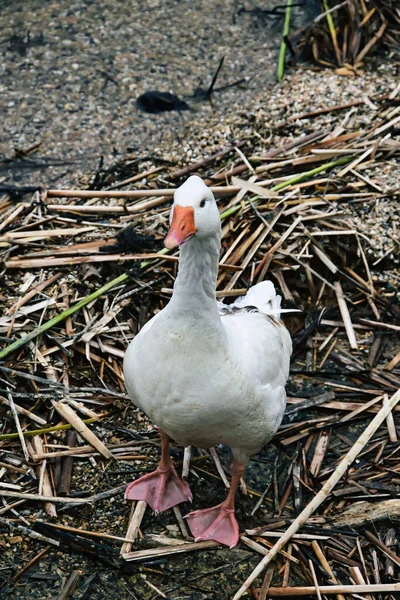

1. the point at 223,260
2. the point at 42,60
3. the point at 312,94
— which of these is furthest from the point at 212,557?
the point at 42,60

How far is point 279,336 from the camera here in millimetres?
4098

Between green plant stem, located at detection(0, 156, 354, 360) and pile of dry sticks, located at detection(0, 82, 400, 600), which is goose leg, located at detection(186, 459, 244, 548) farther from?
green plant stem, located at detection(0, 156, 354, 360)

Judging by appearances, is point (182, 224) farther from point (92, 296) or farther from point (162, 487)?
point (92, 296)

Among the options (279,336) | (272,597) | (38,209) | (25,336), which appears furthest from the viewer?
(38,209)

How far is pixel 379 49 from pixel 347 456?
13.8ft

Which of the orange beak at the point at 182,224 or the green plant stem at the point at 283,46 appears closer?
the orange beak at the point at 182,224

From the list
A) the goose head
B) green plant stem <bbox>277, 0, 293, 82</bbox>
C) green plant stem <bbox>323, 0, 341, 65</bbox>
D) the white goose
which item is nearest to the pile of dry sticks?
the white goose

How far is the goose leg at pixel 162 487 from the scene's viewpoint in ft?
13.1

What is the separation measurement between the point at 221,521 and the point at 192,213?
168cm

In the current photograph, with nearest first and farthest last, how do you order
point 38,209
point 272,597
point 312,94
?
1. point 272,597
2. point 38,209
3. point 312,94

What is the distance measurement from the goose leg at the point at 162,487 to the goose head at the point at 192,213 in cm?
130

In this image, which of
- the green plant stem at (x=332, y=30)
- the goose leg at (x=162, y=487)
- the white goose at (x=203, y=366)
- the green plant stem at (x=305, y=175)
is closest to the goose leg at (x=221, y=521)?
the white goose at (x=203, y=366)

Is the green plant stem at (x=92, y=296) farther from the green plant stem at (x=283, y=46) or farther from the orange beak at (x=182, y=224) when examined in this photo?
the orange beak at (x=182, y=224)

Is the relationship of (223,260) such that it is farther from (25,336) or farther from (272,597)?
(272,597)
